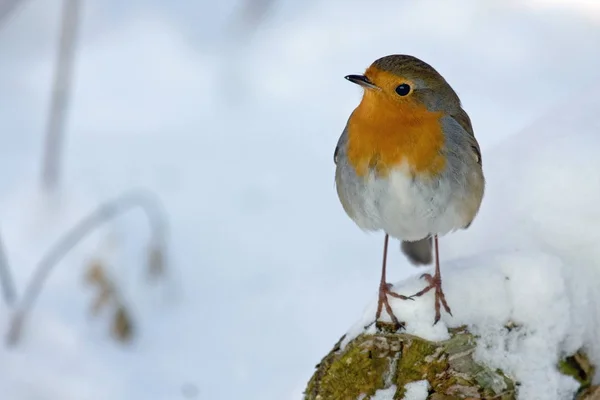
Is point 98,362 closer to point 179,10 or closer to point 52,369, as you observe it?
point 52,369

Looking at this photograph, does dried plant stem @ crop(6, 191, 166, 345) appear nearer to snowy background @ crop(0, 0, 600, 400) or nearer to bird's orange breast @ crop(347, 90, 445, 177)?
snowy background @ crop(0, 0, 600, 400)

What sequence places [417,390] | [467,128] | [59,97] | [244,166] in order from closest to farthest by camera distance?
[417,390] < [467,128] < [59,97] < [244,166]

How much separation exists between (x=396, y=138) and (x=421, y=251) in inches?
26.6

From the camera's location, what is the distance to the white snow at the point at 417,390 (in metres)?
2.46

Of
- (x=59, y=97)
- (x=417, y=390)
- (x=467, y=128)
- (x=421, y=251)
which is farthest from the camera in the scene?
(x=59, y=97)

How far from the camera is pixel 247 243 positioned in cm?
466

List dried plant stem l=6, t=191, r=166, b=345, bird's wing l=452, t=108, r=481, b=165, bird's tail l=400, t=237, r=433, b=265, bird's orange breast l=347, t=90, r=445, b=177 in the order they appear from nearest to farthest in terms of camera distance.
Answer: bird's orange breast l=347, t=90, r=445, b=177 < bird's wing l=452, t=108, r=481, b=165 < bird's tail l=400, t=237, r=433, b=265 < dried plant stem l=6, t=191, r=166, b=345

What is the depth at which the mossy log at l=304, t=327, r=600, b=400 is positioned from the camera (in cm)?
245

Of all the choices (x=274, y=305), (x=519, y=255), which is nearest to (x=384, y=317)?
(x=519, y=255)

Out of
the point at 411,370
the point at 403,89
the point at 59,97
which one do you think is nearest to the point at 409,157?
the point at 403,89

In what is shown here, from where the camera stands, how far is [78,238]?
4285mm

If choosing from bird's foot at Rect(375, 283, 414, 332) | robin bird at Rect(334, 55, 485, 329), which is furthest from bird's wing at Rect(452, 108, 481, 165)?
bird's foot at Rect(375, 283, 414, 332)

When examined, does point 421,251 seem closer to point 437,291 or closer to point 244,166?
point 437,291

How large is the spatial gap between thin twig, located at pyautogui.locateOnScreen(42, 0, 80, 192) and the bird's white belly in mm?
→ 2225
